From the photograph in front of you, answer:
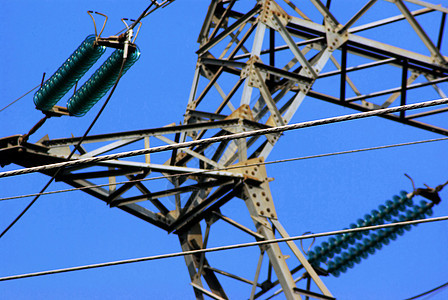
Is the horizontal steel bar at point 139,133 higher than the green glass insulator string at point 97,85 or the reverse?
the reverse

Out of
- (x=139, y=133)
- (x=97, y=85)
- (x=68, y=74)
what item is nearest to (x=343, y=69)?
(x=139, y=133)

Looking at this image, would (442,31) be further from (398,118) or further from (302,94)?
(302,94)

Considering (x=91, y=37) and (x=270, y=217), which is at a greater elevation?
(x=91, y=37)

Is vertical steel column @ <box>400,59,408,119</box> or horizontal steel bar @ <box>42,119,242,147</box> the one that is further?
vertical steel column @ <box>400,59,408,119</box>

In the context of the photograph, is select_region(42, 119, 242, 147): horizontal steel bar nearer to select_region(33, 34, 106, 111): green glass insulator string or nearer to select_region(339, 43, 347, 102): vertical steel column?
select_region(33, 34, 106, 111): green glass insulator string

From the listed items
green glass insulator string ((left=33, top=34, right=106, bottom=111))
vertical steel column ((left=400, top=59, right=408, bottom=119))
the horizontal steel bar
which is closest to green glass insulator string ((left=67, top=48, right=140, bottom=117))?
green glass insulator string ((left=33, top=34, right=106, bottom=111))

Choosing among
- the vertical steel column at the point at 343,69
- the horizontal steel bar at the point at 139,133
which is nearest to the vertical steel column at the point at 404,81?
the vertical steel column at the point at 343,69

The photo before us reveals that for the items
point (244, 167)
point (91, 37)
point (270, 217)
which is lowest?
point (270, 217)

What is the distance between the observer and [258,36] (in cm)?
1336

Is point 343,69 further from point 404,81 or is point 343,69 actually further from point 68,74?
point 68,74

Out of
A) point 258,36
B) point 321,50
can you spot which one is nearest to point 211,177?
point 258,36

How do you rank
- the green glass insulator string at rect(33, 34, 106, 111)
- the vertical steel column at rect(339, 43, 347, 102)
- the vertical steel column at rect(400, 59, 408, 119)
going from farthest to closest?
the vertical steel column at rect(400, 59, 408, 119)
the vertical steel column at rect(339, 43, 347, 102)
the green glass insulator string at rect(33, 34, 106, 111)

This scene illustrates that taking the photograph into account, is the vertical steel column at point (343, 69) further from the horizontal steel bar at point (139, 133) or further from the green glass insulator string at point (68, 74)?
the green glass insulator string at point (68, 74)

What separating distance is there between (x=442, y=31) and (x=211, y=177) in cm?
583
